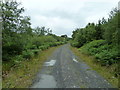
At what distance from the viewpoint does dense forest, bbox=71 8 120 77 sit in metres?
6.17

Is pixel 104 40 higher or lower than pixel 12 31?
lower

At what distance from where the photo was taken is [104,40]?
1123cm

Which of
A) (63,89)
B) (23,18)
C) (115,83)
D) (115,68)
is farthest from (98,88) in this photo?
(23,18)

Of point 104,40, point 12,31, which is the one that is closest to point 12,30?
point 12,31

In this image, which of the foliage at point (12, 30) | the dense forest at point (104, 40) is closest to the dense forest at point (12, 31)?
the foliage at point (12, 30)

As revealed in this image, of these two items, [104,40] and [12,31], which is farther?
[104,40]

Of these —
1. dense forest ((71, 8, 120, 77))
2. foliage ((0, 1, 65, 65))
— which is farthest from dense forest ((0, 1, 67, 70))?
dense forest ((71, 8, 120, 77))

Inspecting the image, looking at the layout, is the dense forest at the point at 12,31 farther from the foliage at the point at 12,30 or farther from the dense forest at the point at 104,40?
the dense forest at the point at 104,40

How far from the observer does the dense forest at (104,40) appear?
20.2 ft

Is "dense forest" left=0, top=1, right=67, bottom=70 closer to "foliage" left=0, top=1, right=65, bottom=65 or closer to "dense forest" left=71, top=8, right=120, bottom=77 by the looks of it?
"foliage" left=0, top=1, right=65, bottom=65

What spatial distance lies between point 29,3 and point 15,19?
3.62m

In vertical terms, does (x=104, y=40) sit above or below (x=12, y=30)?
below

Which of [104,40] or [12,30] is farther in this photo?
[104,40]

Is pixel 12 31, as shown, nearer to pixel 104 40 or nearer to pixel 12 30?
pixel 12 30
